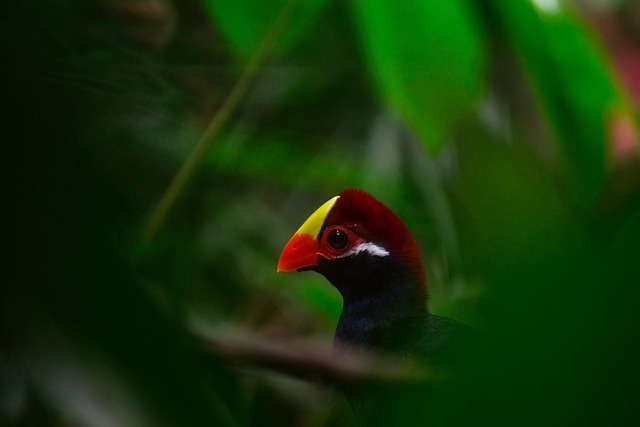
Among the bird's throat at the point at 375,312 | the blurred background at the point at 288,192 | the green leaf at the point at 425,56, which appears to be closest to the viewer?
the blurred background at the point at 288,192

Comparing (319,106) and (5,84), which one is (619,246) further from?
(319,106)

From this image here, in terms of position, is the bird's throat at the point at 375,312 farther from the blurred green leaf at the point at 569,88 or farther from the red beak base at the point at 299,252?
the blurred green leaf at the point at 569,88

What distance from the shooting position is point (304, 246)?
2.68ft

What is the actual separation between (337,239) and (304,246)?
0.13 ft

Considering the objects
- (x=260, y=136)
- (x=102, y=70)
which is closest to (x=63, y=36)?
(x=102, y=70)

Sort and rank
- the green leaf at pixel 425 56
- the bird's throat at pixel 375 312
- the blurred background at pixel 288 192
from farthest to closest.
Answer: the green leaf at pixel 425 56 → the bird's throat at pixel 375 312 → the blurred background at pixel 288 192

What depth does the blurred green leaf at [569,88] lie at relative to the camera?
97cm

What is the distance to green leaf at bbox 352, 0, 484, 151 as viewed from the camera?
0.94m

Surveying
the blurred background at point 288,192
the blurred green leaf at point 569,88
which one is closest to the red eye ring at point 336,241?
the blurred background at point 288,192

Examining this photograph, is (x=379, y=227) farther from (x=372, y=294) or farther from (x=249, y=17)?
(x=249, y=17)

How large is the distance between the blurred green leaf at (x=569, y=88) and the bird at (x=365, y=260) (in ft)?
0.92

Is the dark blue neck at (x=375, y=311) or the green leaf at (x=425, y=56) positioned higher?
the green leaf at (x=425, y=56)

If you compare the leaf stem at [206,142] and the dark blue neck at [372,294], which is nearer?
the dark blue neck at [372,294]

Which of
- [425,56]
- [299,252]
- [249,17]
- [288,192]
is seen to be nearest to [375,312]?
[299,252]
